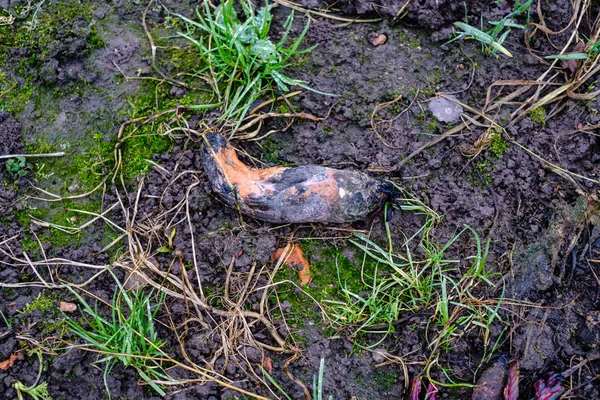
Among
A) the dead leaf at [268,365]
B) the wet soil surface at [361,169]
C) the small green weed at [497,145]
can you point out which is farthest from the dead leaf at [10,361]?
the small green weed at [497,145]

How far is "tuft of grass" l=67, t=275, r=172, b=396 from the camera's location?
89.3 inches

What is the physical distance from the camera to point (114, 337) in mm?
2285

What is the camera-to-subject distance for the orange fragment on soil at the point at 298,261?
247cm

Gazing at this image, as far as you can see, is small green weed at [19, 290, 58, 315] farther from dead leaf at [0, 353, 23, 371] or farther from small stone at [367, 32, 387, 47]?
small stone at [367, 32, 387, 47]

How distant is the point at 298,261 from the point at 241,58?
101cm

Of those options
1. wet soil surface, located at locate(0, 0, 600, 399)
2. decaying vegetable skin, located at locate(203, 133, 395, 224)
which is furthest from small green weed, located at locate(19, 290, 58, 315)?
decaying vegetable skin, located at locate(203, 133, 395, 224)

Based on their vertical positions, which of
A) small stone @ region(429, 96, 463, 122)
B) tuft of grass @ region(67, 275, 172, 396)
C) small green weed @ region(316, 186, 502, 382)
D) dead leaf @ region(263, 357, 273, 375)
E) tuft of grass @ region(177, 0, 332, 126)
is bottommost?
dead leaf @ region(263, 357, 273, 375)

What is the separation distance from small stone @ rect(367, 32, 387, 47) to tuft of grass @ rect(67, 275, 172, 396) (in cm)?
166

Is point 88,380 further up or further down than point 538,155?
further down

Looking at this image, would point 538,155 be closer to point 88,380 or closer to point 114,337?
point 114,337

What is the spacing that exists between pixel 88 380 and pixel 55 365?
0.15m

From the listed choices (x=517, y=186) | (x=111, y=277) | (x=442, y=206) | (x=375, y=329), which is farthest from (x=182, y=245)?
(x=517, y=186)

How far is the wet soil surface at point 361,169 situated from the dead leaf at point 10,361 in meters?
0.04

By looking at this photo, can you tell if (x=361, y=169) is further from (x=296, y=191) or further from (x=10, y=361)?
(x=10, y=361)
